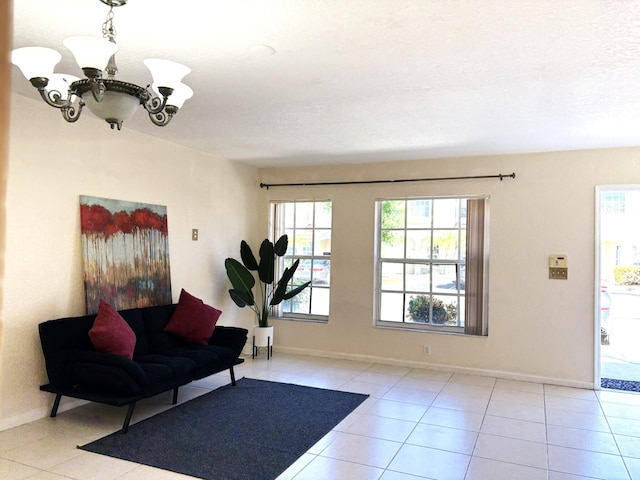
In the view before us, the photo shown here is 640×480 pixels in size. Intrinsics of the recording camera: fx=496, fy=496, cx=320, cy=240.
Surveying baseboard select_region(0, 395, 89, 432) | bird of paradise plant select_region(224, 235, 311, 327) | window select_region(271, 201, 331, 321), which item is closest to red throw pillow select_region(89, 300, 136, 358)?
baseboard select_region(0, 395, 89, 432)

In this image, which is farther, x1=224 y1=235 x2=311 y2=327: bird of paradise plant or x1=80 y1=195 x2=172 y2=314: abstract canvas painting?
x1=224 y1=235 x2=311 y2=327: bird of paradise plant

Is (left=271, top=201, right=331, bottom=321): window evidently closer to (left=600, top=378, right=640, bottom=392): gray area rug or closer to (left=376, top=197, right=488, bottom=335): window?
(left=376, top=197, right=488, bottom=335): window

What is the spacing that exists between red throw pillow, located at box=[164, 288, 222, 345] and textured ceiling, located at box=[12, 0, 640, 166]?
5.58 feet

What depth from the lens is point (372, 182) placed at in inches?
245

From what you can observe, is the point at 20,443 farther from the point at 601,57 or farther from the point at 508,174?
the point at 508,174

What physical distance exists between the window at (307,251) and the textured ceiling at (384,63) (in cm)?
195

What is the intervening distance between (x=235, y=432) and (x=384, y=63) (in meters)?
2.85

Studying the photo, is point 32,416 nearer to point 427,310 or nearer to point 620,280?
point 427,310

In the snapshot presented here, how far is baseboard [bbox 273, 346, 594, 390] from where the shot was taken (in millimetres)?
5281

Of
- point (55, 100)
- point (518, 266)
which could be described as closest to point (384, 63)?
point (55, 100)

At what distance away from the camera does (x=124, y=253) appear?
Result: 15.2 feet

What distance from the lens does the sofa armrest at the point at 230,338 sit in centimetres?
498

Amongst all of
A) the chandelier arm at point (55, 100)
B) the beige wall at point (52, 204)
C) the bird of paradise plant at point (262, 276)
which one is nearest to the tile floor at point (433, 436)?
the beige wall at point (52, 204)

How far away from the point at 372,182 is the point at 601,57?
3.57m
